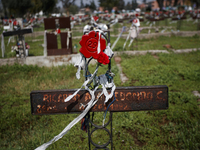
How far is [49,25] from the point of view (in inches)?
301

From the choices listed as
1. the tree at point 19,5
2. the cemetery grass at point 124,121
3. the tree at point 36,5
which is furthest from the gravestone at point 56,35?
the tree at point 36,5

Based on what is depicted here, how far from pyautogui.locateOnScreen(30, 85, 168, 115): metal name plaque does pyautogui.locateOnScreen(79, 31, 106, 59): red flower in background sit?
1.22ft

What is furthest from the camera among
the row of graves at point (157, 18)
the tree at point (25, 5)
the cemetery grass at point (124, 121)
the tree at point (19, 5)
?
the tree at point (25, 5)

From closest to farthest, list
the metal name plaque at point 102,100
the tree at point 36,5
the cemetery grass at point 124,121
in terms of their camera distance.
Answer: the metal name plaque at point 102,100 → the cemetery grass at point 124,121 → the tree at point 36,5

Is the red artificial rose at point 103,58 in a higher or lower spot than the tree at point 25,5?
lower

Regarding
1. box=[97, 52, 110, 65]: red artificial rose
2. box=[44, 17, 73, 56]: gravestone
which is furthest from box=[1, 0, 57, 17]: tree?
box=[97, 52, 110, 65]: red artificial rose

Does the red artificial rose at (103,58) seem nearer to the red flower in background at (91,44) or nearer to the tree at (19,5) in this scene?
the red flower in background at (91,44)

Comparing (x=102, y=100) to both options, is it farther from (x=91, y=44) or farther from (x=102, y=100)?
(x=91, y=44)

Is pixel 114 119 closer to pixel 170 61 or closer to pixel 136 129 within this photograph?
pixel 136 129

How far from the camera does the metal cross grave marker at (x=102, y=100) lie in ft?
5.84

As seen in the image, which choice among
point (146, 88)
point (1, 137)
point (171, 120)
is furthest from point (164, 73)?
point (1, 137)

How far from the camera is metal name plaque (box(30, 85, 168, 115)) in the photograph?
5.84 ft

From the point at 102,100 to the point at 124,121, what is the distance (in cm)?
180

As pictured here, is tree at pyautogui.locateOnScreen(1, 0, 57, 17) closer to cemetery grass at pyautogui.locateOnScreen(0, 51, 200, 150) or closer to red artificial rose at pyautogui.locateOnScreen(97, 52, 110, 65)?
cemetery grass at pyautogui.locateOnScreen(0, 51, 200, 150)
